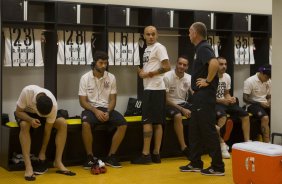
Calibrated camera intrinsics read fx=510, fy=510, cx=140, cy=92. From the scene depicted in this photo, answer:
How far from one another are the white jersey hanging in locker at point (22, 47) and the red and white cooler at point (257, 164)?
2.86m

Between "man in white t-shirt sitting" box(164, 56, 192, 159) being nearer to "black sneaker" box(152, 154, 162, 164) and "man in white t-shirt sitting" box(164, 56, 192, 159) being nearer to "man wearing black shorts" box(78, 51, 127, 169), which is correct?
"black sneaker" box(152, 154, 162, 164)

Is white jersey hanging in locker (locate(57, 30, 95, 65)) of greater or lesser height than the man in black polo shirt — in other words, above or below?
above

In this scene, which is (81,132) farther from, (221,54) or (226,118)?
(221,54)

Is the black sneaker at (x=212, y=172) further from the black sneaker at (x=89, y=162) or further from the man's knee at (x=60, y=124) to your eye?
the man's knee at (x=60, y=124)

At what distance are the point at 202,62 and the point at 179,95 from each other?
4.94 ft

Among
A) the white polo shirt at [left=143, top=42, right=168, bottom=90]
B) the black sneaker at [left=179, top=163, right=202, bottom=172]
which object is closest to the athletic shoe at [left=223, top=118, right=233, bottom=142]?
the white polo shirt at [left=143, top=42, right=168, bottom=90]

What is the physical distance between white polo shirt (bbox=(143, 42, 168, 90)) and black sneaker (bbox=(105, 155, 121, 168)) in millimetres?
922

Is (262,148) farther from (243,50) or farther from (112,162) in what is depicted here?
(243,50)

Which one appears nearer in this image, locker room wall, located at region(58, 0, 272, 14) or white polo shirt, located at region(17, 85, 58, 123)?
white polo shirt, located at region(17, 85, 58, 123)

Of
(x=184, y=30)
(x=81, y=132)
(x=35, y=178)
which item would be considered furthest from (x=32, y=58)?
(x=184, y=30)

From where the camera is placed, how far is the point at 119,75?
23.5ft

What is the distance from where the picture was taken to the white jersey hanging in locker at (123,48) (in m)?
6.87

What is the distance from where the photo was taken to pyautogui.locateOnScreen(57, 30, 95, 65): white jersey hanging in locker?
6.54 meters

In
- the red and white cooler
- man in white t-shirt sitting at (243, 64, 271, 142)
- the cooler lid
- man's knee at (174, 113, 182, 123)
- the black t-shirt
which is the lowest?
the red and white cooler
